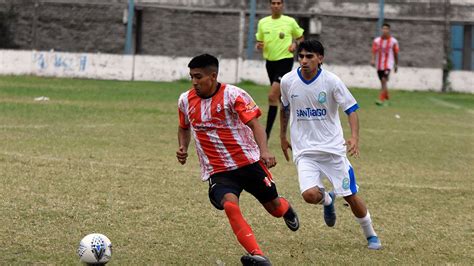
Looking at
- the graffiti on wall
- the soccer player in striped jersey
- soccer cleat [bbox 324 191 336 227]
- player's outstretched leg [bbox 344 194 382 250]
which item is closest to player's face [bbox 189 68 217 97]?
player's outstretched leg [bbox 344 194 382 250]

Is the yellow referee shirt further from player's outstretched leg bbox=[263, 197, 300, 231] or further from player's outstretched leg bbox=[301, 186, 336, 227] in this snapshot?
player's outstretched leg bbox=[263, 197, 300, 231]

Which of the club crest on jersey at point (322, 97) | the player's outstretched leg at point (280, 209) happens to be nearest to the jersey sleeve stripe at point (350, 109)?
the club crest on jersey at point (322, 97)

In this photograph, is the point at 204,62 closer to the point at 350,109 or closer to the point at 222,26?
the point at 350,109

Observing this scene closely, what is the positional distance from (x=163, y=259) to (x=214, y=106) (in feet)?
3.79

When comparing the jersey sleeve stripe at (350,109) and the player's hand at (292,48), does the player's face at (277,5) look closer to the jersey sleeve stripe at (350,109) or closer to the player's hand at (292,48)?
the player's hand at (292,48)

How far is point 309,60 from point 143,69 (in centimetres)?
2736

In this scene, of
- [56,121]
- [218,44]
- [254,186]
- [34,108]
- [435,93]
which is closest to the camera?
[254,186]

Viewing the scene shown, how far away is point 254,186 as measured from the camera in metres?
7.34

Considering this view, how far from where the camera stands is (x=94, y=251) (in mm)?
6309

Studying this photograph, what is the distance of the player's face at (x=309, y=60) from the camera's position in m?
7.97

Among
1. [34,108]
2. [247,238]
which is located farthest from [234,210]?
[34,108]

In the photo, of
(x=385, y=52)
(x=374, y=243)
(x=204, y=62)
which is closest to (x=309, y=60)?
(x=204, y=62)

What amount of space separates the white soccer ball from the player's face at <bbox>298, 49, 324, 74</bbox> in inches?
97.2

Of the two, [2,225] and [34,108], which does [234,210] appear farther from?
[34,108]
